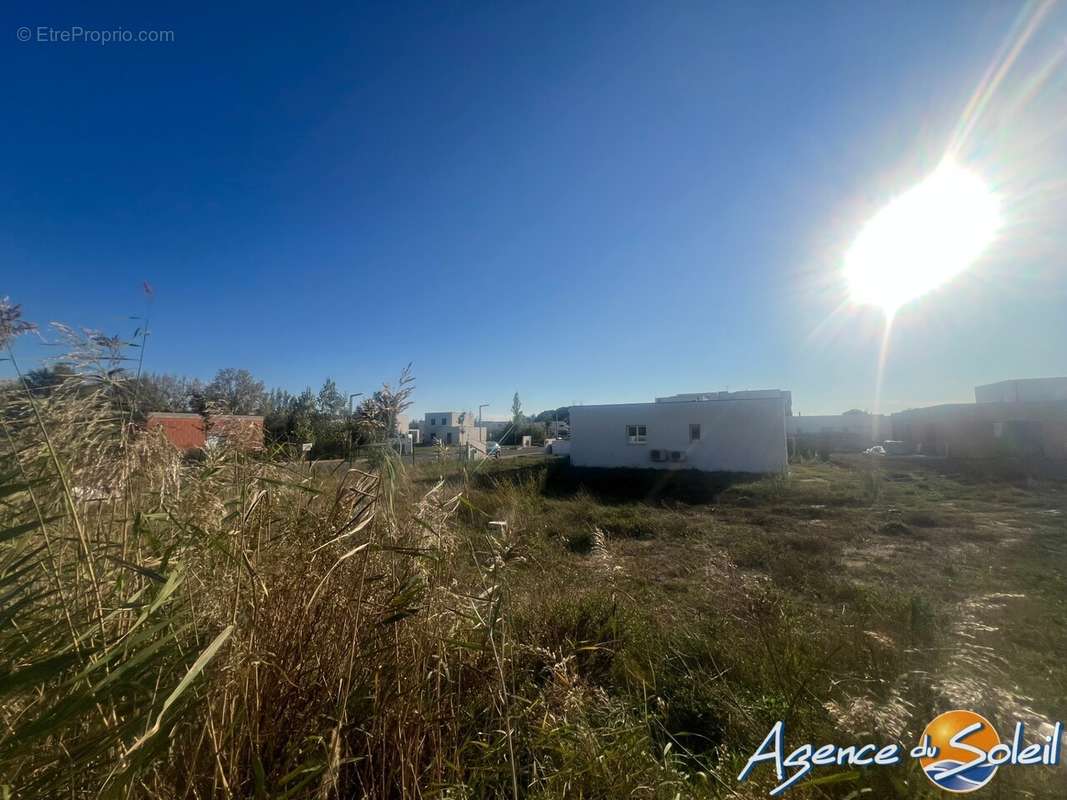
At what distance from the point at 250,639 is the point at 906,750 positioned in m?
2.02

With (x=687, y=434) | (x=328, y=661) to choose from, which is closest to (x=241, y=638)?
(x=328, y=661)

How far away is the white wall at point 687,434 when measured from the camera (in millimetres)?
15242

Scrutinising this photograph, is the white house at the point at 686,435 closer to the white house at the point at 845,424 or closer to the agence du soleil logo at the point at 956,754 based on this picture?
the agence du soleil logo at the point at 956,754

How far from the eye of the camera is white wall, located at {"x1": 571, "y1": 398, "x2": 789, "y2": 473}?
1524cm

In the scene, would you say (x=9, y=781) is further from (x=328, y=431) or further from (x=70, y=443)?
(x=328, y=431)

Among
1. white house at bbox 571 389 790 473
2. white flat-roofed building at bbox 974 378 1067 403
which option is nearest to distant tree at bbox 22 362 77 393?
white house at bbox 571 389 790 473

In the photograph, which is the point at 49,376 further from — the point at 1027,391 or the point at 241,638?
the point at 1027,391

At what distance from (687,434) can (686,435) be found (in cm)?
6

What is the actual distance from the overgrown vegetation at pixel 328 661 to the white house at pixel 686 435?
1379 centimetres

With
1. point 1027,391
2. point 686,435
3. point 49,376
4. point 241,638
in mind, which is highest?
point 1027,391

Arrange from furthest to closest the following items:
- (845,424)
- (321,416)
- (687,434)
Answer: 1. (845,424)
2. (687,434)
3. (321,416)

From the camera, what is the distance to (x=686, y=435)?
659 inches

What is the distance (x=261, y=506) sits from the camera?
1364 mm

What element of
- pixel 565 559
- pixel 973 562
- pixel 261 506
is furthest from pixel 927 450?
pixel 261 506
